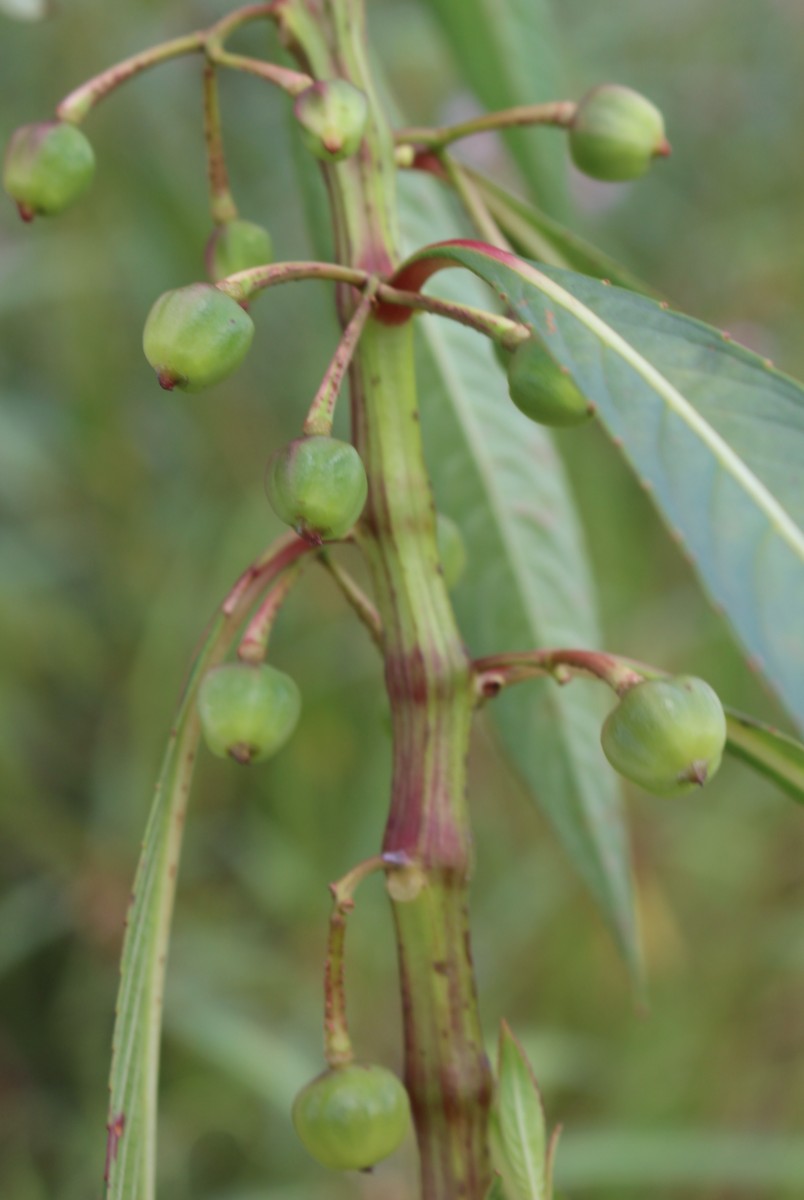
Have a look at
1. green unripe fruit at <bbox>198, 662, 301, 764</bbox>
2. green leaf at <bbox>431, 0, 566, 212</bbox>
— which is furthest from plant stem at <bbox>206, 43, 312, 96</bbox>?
green leaf at <bbox>431, 0, 566, 212</bbox>

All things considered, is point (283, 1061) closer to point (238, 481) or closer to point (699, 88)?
point (238, 481)

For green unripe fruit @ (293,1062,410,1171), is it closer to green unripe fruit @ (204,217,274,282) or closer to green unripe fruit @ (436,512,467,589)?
green unripe fruit @ (436,512,467,589)

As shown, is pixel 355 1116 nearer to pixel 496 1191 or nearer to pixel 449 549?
pixel 496 1191

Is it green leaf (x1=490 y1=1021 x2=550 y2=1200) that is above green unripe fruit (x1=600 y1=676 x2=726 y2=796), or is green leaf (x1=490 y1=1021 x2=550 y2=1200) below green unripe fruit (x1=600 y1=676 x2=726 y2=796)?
below

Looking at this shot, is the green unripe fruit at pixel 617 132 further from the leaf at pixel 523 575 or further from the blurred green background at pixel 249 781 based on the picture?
the blurred green background at pixel 249 781

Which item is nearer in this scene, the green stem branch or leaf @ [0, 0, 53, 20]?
the green stem branch

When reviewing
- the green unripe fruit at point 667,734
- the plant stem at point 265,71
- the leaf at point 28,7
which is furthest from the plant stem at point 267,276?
the leaf at point 28,7
